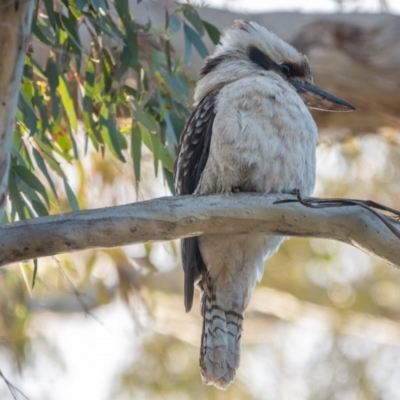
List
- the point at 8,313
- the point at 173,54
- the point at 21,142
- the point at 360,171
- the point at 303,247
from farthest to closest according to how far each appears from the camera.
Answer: the point at 303,247 < the point at 360,171 < the point at 8,313 < the point at 173,54 < the point at 21,142

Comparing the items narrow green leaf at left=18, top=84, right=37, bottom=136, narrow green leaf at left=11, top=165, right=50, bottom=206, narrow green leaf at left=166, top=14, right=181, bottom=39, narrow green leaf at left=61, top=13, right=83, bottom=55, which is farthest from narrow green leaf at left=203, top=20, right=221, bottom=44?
narrow green leaf at left=11, top=165, right=50, bottom=206

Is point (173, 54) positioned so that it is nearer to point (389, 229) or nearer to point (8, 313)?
point (8, 313)

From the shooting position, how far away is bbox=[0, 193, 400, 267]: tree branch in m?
2.13

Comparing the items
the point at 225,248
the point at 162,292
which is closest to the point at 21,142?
the point at 225,248

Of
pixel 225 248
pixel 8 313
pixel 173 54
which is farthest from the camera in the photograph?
pixel 8 313

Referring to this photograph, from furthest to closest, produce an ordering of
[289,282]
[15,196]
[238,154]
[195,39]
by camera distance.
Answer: [289,282], [195,39], [15,196], [238,154]

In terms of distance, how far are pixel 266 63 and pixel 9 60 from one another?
939 millimetres

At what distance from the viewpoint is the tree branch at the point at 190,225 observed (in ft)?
6.99

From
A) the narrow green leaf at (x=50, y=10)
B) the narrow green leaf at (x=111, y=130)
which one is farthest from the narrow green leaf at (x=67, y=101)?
the narrow green leaf at (x=50, y=10)

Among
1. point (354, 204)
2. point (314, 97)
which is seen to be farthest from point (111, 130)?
point (354, 204)

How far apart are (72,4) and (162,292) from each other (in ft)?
10.9

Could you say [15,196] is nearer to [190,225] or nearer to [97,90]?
[97,90]

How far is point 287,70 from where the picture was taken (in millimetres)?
3129

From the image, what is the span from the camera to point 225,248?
113 inches
